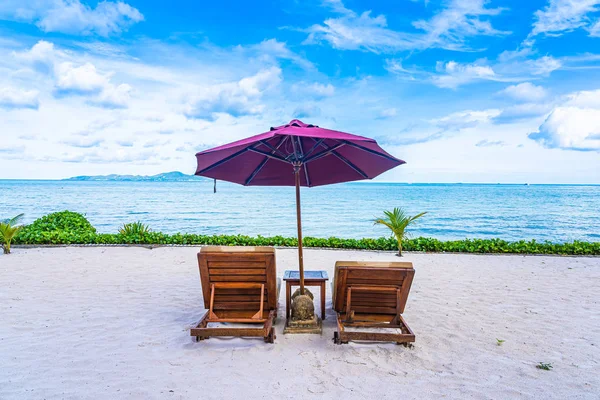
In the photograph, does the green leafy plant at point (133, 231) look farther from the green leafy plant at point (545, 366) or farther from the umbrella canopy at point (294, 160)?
the green leafy plant at point (545, 366)

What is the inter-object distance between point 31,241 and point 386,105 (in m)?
16.3

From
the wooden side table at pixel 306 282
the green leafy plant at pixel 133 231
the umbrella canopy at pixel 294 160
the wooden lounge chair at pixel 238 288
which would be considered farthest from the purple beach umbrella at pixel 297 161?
the green leafy plant at pixel 133 231

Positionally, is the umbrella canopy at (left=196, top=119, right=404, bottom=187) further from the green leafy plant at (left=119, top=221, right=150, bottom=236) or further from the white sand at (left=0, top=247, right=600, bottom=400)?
the green leafy plant at (left=119, top=221, right=150, bottom=236)

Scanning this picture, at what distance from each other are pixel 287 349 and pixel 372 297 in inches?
40.5

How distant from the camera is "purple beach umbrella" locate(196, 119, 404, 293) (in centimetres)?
409

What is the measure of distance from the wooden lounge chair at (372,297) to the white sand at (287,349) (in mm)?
189

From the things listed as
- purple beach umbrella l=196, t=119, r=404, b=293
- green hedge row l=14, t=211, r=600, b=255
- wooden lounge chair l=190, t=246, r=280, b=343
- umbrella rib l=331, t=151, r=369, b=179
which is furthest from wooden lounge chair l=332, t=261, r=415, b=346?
green hedge row l=14, t=211, r=600, b=255

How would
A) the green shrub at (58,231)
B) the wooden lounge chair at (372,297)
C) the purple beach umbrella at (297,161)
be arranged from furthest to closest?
1. the green shrub at (58,231)
2. the purple beach umbrella at (297,161)
3. the wooden lounge chair at (372,297)

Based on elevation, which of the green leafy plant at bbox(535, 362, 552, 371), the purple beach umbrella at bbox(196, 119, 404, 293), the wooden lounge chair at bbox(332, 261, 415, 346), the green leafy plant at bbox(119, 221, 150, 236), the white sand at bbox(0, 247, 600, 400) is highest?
the purple beach umbrella at bbox(196, 119, 404, 293)

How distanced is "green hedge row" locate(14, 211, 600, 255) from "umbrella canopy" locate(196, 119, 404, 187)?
4585 mm

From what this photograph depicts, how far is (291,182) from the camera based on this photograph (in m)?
5.50

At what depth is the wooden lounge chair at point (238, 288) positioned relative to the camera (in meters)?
3.98

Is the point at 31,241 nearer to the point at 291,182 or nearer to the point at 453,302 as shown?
the point at 291,182

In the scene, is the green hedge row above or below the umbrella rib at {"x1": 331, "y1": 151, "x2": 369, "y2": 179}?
below
